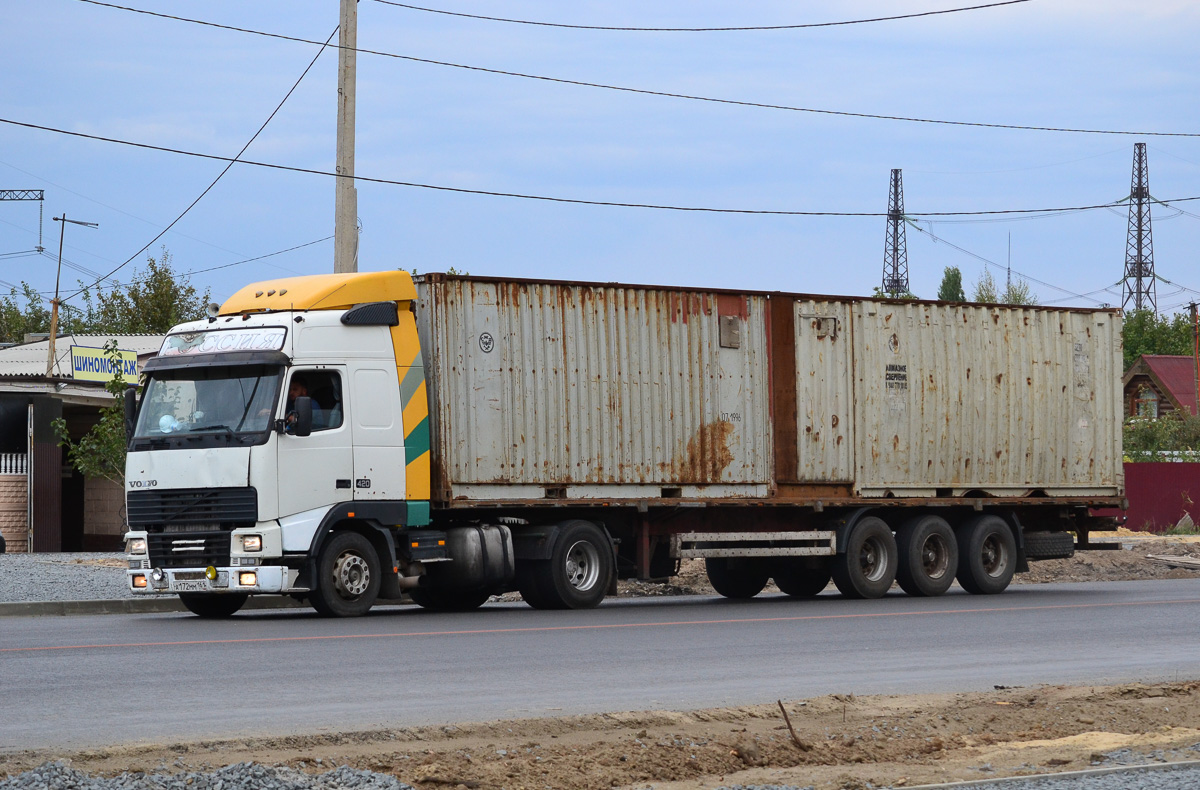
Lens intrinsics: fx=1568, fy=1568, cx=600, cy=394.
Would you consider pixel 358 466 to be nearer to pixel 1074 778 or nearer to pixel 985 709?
pixel 985 709

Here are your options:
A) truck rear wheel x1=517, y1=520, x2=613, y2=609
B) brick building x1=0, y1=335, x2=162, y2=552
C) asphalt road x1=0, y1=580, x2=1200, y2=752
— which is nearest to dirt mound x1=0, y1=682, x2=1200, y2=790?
asphalt road x1=0, y1=580, x2=1200, y2=752

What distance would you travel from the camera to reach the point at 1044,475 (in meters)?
21.7

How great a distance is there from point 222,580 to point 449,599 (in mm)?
3717

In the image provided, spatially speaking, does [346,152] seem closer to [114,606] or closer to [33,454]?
[114,606]

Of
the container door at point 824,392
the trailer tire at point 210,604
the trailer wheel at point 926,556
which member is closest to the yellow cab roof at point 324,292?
the trailer tire at point 210,604

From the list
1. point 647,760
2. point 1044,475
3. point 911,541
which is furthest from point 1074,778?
point 1044,475

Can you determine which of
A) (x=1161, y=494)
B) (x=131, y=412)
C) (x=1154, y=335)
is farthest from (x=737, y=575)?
(x=1154, y=335)

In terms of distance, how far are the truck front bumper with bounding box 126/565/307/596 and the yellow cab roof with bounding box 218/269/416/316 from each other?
109 inches

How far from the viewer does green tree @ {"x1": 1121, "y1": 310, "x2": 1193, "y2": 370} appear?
87500 millimetres

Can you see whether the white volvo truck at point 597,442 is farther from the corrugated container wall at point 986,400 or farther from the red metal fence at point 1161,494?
the red metal fence at point 1161,494

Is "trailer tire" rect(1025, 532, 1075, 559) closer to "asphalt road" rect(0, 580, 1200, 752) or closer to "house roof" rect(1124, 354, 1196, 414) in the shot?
"asphalt road" rect(0, 580, 1200, 752)

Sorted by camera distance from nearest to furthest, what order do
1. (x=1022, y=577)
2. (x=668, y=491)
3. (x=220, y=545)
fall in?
(x=220, y=545) → (x=668, y=491) → (x=1022, y=577)

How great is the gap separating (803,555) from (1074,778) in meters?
12.7

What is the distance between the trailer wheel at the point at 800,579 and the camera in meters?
20.8
